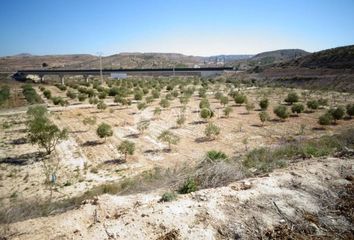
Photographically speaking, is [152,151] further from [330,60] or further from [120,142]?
[330,60]

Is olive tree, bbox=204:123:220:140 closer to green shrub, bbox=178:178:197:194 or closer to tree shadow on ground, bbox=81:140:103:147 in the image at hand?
tree shadow on ground, bbox=81:140:103:147

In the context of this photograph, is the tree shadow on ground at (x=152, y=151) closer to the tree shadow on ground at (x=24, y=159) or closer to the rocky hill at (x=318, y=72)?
the tree shadow on ground at (x=24, y=159)

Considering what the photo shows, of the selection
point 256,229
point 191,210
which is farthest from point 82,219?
point 256,229

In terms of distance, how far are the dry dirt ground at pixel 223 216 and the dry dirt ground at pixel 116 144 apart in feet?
31.0

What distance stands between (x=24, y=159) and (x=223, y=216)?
20746 mm

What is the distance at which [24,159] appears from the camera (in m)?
22.8

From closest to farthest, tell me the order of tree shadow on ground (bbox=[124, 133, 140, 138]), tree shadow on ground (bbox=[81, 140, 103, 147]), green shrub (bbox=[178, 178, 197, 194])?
1. green shrub (bbox=[178, 178, 197, 194])
2. tree shadow on ground (bbox=[81, 140, 103, 147])
3. tree shadow on ground (bbox=[124, 133, 140, 138])

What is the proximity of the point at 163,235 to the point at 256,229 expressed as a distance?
2.21m

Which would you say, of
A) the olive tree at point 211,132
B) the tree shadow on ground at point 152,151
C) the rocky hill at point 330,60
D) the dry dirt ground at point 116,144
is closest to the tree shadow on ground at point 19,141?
the dry dirt ground at point 116,144

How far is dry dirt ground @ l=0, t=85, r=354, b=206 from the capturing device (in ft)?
60.3

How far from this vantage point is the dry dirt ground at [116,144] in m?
18.4

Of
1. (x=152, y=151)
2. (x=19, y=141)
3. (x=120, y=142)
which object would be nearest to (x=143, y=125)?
(x=120, y=142)

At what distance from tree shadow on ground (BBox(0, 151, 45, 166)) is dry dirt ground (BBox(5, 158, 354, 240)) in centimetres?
1705

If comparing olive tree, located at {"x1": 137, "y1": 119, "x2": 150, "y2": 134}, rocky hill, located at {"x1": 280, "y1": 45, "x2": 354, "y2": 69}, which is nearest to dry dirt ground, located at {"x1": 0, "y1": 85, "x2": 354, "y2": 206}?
olive tree, located at {"x1": 137, "y1": 119, "x2": 150, "y2": 134}
